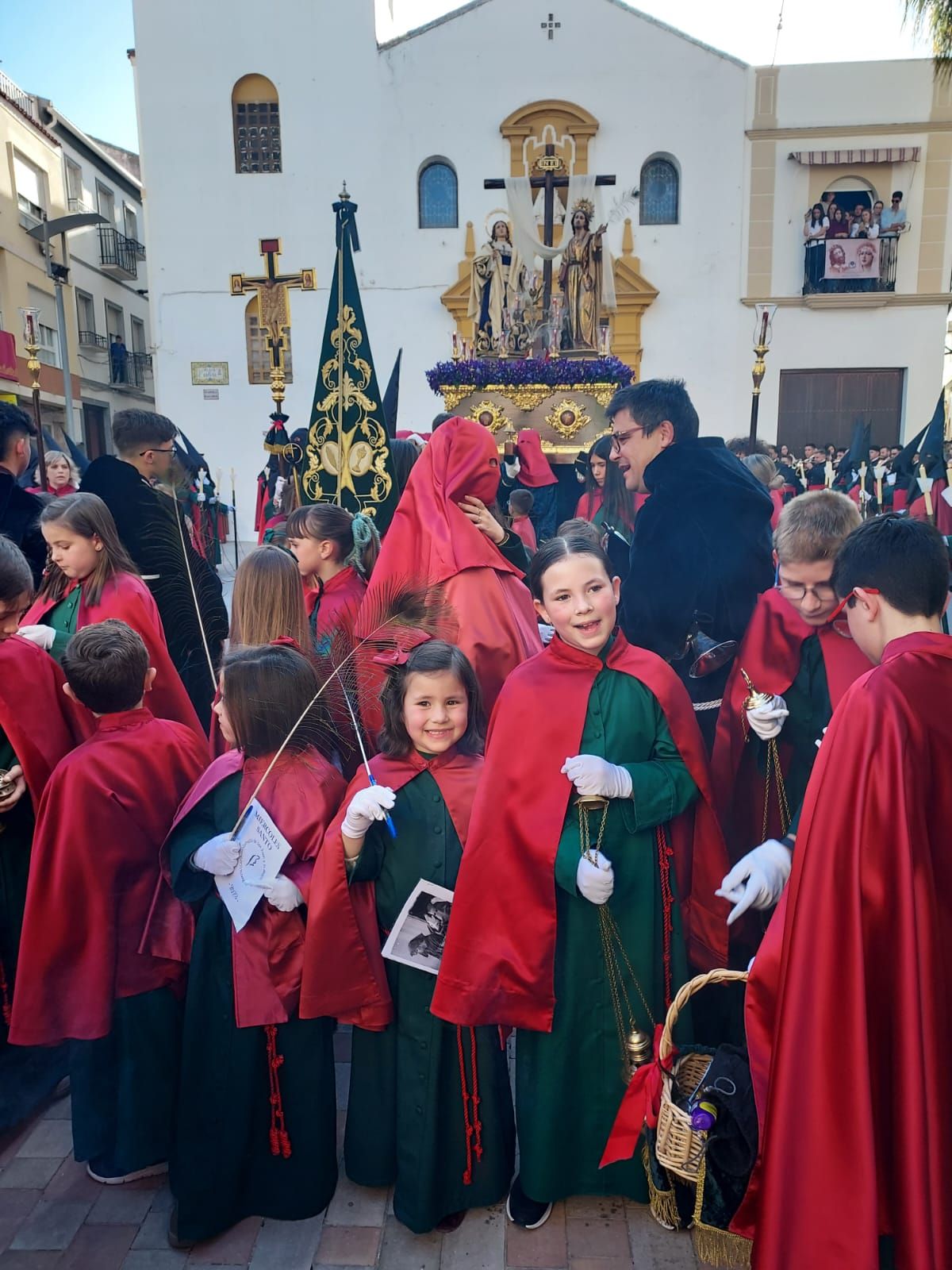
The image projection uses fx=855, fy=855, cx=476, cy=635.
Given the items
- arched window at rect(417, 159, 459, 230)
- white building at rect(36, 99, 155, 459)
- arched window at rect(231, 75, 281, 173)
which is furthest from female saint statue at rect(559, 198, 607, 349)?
white building at rect(36, 99, 155, 459)

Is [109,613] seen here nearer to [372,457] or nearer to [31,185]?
[372,457]

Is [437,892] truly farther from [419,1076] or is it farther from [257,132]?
[257,132]

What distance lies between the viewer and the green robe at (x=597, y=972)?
2.34m

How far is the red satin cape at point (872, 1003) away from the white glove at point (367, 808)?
0.99 m

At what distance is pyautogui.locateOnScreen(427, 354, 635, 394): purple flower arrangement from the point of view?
11.9 m

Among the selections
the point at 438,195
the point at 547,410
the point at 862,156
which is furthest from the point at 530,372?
the point at 862,156

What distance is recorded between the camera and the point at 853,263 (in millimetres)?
18125

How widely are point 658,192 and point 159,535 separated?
18352 millimetres

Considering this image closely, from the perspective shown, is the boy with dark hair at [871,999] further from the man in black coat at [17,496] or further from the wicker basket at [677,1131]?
the man in black coat at [17,496]

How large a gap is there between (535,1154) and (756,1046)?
828mm

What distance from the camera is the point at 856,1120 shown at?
1.66m

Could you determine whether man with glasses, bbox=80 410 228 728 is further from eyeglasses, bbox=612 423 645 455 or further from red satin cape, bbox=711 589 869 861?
red satin cape, bbox=711 589 869 861

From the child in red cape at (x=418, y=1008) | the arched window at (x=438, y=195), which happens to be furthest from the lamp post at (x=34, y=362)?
the arched window at (x=438, y=195)

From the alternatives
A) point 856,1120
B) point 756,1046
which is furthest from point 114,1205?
point 856,1120
